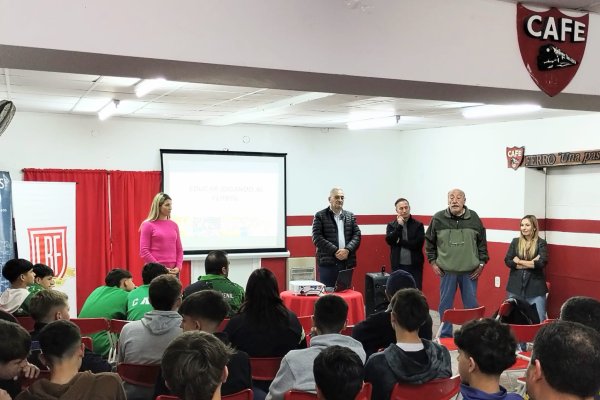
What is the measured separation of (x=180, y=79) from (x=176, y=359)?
1886mm

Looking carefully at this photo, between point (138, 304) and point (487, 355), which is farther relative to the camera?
point (138, 304)

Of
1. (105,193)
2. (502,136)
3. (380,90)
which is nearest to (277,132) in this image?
(105,193)

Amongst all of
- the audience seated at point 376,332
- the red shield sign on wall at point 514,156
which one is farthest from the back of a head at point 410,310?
the red shield sign on wall at point 514,156

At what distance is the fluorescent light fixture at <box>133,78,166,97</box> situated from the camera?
5465 millimetres

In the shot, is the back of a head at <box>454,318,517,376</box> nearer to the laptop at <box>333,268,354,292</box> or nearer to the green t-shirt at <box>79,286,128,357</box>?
the green t-shirt at <box>79,286,128,357</box>

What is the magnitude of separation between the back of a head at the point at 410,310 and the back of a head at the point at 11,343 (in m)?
1.76

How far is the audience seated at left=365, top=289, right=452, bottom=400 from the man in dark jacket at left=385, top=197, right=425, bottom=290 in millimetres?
4007

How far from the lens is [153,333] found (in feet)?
11.1

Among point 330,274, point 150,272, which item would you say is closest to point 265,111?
point 330,274

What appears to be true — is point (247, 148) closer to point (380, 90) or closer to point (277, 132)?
point (277, 132)

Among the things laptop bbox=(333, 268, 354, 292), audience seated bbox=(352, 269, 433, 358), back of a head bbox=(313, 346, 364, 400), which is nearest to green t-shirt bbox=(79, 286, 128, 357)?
audience seated bbox=(352, 269, 433, 358)

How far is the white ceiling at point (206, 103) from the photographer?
5.71 metres

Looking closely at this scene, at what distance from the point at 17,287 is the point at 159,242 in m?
1.88

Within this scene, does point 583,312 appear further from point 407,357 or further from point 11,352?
point 11,352
